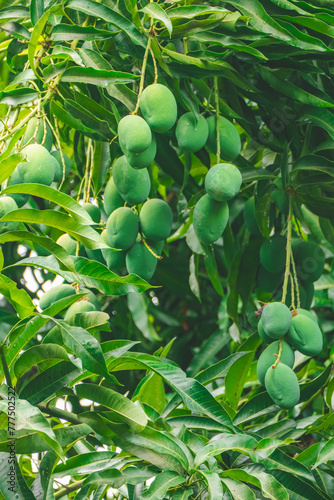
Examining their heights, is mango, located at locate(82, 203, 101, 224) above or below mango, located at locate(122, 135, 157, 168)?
below

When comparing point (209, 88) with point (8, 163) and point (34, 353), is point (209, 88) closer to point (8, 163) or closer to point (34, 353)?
point (8, 163)

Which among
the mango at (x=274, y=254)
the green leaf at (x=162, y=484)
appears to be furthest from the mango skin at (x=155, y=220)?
the green leaf at (x=162, y=484)

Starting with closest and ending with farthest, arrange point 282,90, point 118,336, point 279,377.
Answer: point 279,377, point 282,90, point 118,336

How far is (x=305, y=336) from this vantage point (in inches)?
39.9

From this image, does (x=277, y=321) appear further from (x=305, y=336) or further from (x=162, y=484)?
(x=162, y=484)

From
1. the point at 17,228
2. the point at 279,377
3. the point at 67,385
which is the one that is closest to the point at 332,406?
the point at 279,377

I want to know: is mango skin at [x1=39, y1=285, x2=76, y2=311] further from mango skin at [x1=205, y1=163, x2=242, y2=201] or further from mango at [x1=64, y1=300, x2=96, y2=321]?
mango skin at [x1=205, y1=163, x2=242, y2=201]

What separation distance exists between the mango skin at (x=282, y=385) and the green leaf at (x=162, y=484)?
0.19 meters

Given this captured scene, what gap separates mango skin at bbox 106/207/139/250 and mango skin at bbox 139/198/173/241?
2cm

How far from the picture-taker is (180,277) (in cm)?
194

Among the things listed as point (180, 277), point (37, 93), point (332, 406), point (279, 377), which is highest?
point (37, 93)

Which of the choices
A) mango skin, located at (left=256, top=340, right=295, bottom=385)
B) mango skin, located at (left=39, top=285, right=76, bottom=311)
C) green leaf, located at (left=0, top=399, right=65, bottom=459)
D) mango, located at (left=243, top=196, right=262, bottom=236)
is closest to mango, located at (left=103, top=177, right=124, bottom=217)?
mango skin, located at (left=39, top=285, right=76, bottom=311)

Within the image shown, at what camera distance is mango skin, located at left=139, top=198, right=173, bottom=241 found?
1.07 metres

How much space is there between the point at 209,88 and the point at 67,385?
57 cm
